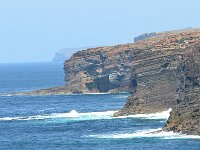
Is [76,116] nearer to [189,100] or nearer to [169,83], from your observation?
[169,83]

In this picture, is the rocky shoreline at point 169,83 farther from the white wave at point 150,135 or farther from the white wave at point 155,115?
the white wave at point 155,115

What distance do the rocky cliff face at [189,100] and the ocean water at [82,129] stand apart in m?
1.38

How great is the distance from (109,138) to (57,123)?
26.6m

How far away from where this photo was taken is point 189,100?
105 metres

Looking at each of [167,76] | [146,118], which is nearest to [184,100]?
[146,118]

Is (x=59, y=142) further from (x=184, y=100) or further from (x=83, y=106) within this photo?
(x=83, y=106)

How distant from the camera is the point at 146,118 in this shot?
132 metres

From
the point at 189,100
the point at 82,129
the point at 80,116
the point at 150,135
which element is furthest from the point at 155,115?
the point at 189,100

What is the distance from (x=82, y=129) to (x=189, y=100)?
2166 centimetres

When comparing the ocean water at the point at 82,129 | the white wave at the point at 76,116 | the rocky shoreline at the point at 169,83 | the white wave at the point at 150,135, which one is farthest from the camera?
the white wave at the point at 76,116

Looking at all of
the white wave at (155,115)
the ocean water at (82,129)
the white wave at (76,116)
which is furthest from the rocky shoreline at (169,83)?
the white wave at (76,116)

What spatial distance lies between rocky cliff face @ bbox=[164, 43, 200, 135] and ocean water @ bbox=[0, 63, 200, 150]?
1.38m

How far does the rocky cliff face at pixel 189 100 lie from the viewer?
103 metres

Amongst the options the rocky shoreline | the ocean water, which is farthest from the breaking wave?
the rocky shoreline
